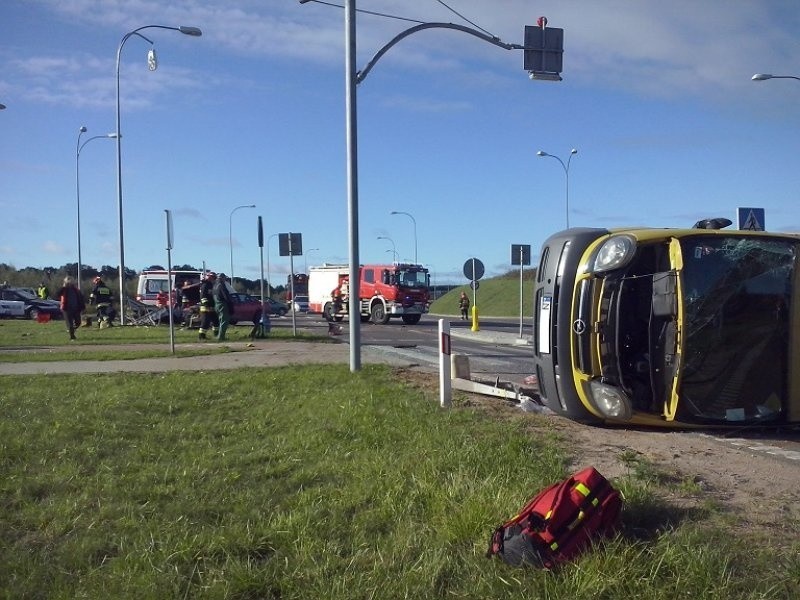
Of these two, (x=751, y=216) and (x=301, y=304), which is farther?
(x=301, y=304)

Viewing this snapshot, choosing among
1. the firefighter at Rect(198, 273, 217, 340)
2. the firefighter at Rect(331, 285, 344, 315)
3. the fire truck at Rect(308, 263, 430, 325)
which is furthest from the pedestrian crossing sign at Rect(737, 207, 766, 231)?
the firefighter at Rect(331, 285, 344, 315)

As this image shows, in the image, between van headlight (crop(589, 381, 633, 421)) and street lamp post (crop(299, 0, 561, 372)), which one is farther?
street lamp post (crop(299, 0, 561, 372))

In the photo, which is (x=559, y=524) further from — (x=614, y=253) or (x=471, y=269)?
(x=471, y=269)

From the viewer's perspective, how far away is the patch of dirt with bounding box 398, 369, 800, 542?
4992 mm

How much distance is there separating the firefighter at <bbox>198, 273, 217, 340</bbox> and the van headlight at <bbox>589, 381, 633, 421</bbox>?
15.2 meters

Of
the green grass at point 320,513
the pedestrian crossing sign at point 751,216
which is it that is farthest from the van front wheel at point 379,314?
the green grass at point 320,513

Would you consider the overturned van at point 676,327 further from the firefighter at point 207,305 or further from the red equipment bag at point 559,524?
the firefighter at point 207,305

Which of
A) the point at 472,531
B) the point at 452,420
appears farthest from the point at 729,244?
the point at 472,531

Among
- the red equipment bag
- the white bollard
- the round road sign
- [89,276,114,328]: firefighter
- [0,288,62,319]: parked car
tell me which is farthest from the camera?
[0,288,62,319]: parked car

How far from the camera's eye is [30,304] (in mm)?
46469

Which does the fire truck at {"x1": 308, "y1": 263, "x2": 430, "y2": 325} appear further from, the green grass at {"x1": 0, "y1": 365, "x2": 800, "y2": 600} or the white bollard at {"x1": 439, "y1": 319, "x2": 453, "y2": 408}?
the white bollard at {"x1": 439, "y1": 319, "x2": 453, "y2": 408}

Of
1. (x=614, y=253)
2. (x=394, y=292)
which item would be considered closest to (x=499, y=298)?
(x=394, y=292)

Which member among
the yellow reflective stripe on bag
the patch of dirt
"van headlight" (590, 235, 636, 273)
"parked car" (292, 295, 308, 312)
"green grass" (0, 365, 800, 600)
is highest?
"van headlight" (590, 235, 636, 273)

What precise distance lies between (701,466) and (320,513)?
2.80m
